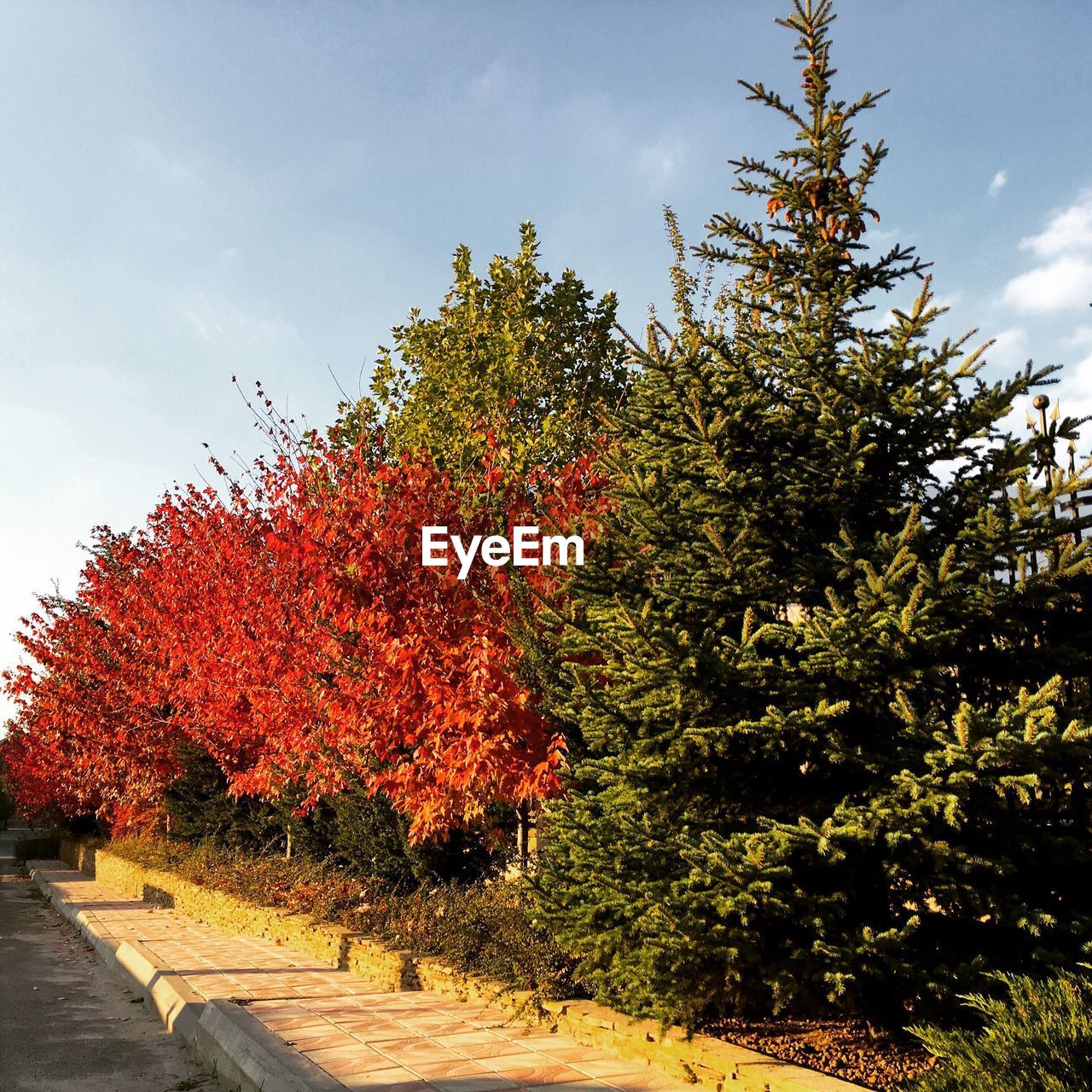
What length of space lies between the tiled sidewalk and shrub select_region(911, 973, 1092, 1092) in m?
2.09

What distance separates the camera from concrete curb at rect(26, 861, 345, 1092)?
23.2 feet

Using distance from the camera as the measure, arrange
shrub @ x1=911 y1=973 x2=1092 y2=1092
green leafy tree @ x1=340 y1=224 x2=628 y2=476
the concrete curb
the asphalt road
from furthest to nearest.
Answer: green leafy tree @ x1=340 y1=224 x2=628 y2=476 → the asphalt road → the concrete curb → shrub @ x1=911 y1=973 x2=1092 y2=1092

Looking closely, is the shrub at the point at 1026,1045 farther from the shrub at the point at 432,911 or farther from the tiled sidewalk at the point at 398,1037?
the shrub at the point at 432,911

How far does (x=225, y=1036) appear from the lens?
27.7ft

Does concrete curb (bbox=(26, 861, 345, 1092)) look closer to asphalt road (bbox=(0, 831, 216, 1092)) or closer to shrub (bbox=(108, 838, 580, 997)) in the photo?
asphalt road (bbox=(0, 831, 216, 1092))

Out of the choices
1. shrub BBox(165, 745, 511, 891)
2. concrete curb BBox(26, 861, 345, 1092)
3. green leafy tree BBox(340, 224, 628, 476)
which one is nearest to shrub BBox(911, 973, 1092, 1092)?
concrete curb BBox(26, 861, 345, 1092)

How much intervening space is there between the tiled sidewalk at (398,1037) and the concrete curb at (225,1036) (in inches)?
5.7

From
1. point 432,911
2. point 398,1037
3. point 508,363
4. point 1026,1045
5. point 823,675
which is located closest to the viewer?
point 1026,1045

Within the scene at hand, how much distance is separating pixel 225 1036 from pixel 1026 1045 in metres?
6.44

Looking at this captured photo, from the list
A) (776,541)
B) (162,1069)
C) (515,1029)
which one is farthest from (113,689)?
(776,541)

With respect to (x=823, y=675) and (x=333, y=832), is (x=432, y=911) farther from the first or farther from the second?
(x=823, y=675)

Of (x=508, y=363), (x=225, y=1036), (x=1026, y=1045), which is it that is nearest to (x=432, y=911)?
(x=225, y=1036)

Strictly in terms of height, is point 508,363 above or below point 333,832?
above

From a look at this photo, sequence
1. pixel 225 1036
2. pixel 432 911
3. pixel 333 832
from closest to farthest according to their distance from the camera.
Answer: pixel 225 1036, pixel 432 911, pixel 333 832
